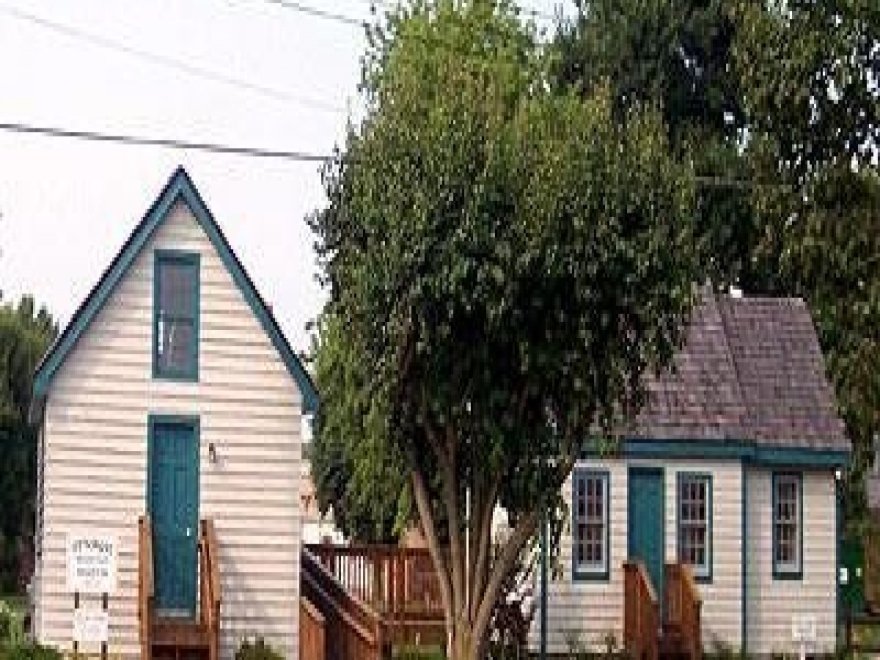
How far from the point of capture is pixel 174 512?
92.6 ft

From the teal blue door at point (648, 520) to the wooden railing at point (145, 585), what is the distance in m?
8.76

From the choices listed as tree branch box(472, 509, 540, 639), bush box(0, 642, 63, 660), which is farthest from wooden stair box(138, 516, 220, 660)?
tree branch box(472, 509, 540, 639)

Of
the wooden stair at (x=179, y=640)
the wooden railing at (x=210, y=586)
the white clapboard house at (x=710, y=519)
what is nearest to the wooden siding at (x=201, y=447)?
the wooden railing at (x=210, y=586)

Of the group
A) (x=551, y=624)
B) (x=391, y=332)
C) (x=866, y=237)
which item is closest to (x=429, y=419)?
(x=391, y=332)

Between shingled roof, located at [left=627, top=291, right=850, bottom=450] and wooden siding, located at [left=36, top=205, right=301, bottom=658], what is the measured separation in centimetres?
647

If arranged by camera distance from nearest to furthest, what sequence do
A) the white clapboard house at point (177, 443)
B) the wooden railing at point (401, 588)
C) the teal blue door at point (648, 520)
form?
1. the white clapboard house at point (177, 443)
2. the wooden railing at point (401, 588)
3. the teal blue door at point (648, 520)

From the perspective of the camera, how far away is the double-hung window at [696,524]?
1292 inches

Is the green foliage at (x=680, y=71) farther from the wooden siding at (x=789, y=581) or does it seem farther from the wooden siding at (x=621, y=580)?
the wooden siding at (x=621, y=580)

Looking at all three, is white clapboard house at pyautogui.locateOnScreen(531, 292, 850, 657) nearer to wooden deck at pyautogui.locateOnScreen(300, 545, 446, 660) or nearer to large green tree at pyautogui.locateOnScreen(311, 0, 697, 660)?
wooden deck at pyautogui.locateOnScreen(300, 545, 446, 660)

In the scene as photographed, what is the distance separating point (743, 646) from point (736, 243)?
19427mm

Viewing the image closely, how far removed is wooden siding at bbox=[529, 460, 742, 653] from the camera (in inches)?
1257

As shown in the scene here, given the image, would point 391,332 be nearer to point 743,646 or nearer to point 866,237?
point 743,646

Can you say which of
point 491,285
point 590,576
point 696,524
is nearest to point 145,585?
point 491,285

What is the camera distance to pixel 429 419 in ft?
84.8
